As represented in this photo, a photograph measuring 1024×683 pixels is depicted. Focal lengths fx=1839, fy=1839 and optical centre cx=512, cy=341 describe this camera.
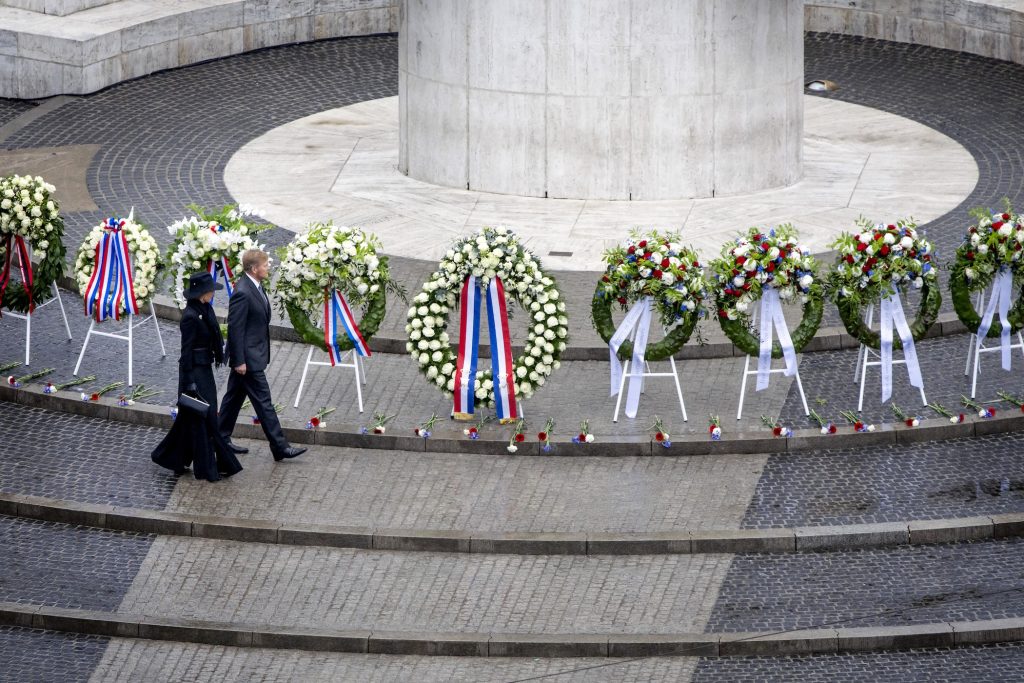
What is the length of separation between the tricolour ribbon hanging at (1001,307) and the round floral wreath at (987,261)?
4 centimetres

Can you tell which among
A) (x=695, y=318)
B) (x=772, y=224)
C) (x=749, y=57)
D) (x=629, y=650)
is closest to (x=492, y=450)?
(x=695, y=318)

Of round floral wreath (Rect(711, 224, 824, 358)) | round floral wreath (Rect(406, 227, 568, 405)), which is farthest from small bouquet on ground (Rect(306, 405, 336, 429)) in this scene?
round floral wreath (Rect(711, 224, 824, 358))

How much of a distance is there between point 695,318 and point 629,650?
364 cm

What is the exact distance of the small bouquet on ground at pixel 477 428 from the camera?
1466 cm

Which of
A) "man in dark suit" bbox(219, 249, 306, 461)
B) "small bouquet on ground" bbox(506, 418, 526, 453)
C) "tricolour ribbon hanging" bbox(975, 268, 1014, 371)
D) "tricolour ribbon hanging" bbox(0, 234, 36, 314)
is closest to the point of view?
"man in dark suit" bbox(219, 249, 306, 461)

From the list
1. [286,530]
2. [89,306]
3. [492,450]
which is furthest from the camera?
[89,306]

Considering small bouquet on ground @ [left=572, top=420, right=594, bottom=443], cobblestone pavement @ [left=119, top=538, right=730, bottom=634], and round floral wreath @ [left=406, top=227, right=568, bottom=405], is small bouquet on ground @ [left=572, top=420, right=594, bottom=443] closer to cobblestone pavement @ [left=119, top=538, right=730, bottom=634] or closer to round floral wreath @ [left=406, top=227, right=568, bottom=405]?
round floral wreath @ [left=406, top=227, right=568, bottom=405]

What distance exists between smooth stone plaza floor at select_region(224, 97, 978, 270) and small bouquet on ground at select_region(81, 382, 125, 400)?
158 inches

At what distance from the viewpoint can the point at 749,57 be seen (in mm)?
20594

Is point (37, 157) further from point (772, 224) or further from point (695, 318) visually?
point (695, 318)

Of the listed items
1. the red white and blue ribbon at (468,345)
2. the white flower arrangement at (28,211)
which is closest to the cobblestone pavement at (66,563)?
the red white and blue ribbon at (468,345)

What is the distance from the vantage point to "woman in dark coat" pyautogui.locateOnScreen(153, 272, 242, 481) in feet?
45.7

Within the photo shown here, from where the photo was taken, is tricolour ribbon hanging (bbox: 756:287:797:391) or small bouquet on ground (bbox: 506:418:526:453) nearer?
small bouquet on ground (bbox: 506:418:526:453)

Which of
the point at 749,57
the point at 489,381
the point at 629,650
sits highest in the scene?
the point at 749,57
